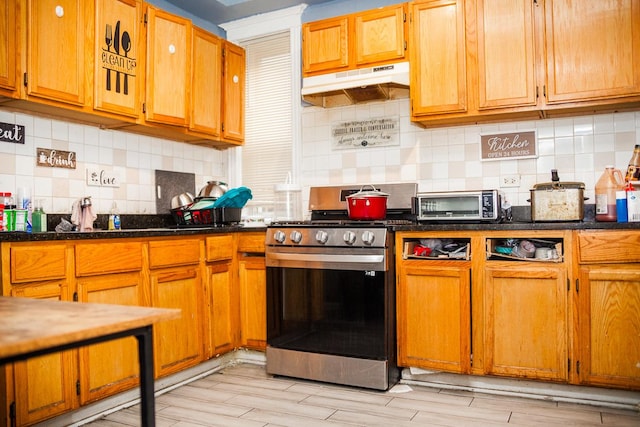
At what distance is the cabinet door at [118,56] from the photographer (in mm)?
3008

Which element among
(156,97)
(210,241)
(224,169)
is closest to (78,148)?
(156,97)

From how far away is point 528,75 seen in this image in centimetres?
308

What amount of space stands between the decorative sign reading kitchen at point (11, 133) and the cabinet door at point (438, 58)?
231cm

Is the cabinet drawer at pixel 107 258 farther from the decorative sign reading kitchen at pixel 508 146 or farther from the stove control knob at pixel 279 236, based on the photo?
the decorative sign reading kitchen at pixel 508 146

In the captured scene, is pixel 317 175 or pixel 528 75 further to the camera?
pixel 317 175

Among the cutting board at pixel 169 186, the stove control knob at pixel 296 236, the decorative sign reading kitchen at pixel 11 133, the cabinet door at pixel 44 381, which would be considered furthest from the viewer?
the cutting board at pixel 169 186

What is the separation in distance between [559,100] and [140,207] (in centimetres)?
275

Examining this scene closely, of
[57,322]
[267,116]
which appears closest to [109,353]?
[57,322]

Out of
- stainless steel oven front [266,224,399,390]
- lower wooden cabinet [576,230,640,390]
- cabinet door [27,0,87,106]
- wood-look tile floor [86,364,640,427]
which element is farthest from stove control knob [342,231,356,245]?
cabinet door [27,0,87,106]

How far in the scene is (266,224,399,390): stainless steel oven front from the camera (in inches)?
115

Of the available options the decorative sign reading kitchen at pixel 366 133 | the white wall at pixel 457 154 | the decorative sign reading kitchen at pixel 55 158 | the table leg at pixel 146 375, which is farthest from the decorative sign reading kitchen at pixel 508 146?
the table leg at pixel 146 375

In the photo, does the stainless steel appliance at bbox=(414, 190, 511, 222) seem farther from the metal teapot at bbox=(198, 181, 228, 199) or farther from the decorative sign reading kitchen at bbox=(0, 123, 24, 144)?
the decorative sign reading kitchen at bbox=(0, 123, 24, 144)

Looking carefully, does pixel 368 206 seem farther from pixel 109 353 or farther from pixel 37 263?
pixel 37 263

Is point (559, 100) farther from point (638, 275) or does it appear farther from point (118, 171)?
point (118, 171)
